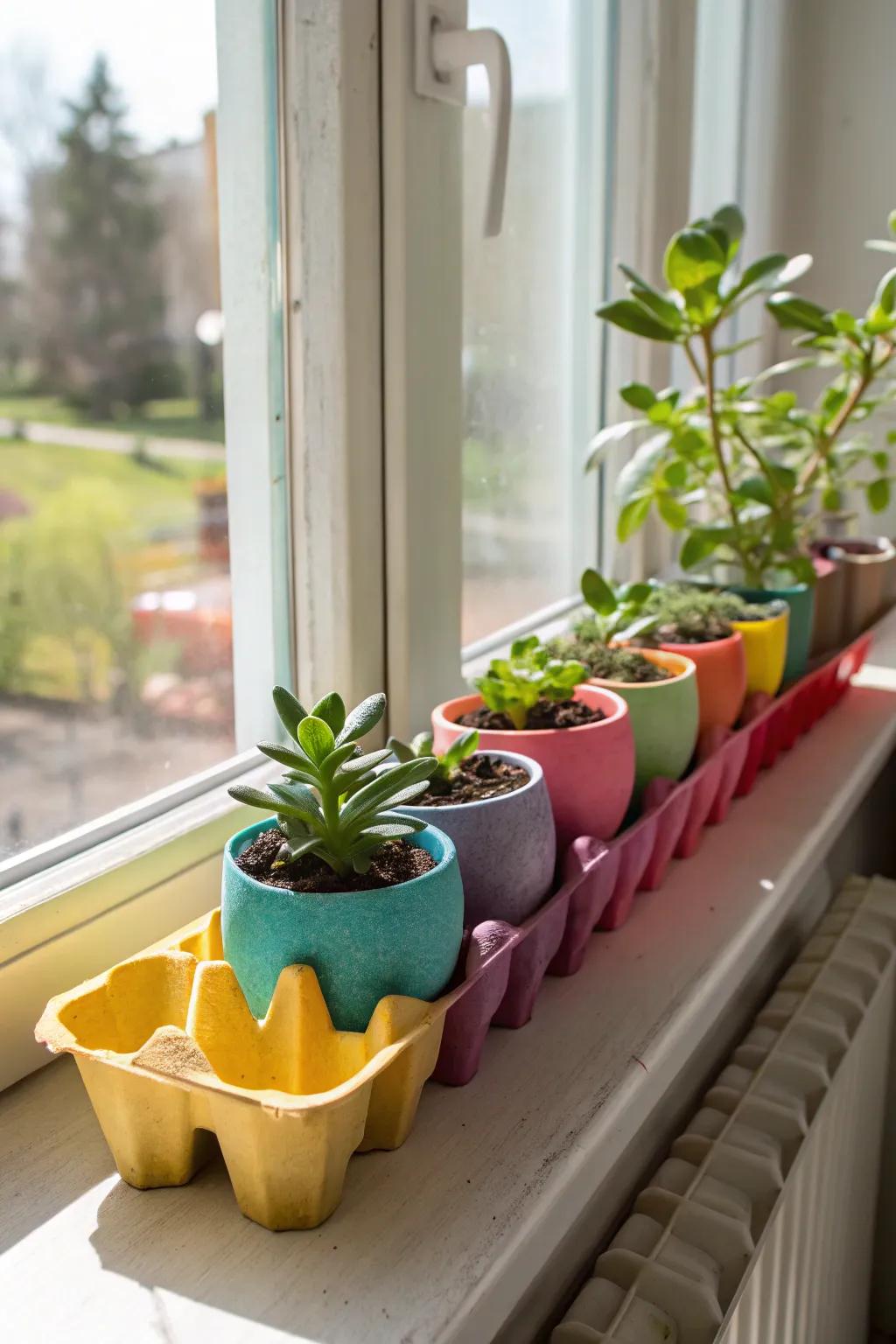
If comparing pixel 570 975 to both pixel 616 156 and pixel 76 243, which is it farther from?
pixel 616 156

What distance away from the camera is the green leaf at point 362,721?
55cm

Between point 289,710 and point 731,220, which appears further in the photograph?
point 731,220

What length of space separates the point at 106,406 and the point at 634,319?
1.50 feet

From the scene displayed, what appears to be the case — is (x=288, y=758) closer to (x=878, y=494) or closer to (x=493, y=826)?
(x=493, y=826)

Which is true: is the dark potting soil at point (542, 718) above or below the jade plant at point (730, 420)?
below

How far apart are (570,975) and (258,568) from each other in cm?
34

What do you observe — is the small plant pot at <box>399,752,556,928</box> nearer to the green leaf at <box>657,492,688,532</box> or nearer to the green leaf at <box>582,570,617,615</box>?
the green leaf at <box>582,570,617,615</box>

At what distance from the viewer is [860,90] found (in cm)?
157

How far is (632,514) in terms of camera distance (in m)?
1.07

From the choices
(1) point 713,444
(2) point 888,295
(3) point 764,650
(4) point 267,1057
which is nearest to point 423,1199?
(4) point 267,1057

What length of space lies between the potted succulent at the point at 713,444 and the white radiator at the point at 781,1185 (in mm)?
302

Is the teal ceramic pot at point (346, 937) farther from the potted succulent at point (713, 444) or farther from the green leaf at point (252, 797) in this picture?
the potted succulent at point (713, 444)

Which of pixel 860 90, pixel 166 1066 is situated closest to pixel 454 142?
pixel 166 1066

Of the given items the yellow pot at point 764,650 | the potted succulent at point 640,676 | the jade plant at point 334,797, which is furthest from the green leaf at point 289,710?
the yellow pot at point 764,650
